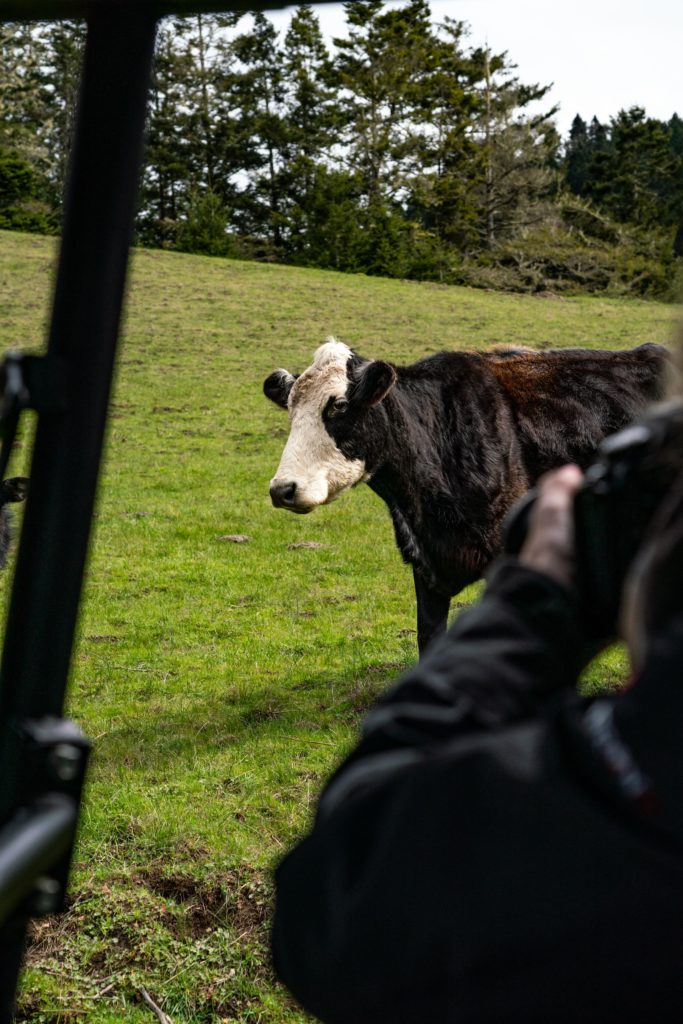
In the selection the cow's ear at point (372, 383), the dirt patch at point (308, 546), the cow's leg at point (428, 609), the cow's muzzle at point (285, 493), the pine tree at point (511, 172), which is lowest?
the dirt patch at point (308, 546)

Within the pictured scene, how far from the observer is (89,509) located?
1.19 meters

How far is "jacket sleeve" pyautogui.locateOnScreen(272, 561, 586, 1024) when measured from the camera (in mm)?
788

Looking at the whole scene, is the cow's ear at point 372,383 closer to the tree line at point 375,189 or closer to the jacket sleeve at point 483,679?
the jacket sleeve at point 483,679

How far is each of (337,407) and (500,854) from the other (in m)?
4.50

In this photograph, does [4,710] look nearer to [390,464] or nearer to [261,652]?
[390,464]

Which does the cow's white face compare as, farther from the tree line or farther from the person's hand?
the tree line

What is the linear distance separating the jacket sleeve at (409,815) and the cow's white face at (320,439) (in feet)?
14.0

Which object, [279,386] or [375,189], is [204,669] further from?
[375,189]

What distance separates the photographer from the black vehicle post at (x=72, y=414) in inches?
45.5

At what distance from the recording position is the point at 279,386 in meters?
5.57

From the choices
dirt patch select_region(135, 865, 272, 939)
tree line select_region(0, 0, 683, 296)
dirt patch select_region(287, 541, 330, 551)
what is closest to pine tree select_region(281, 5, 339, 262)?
tree line select_region(0, 0, 683, 296)

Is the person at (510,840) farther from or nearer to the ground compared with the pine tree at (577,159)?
nearer to the ground

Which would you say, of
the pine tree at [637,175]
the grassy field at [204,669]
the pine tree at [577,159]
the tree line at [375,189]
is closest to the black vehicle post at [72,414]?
the grassy field at [204,669]

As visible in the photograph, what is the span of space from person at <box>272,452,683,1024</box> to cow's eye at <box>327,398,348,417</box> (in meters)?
4.32
